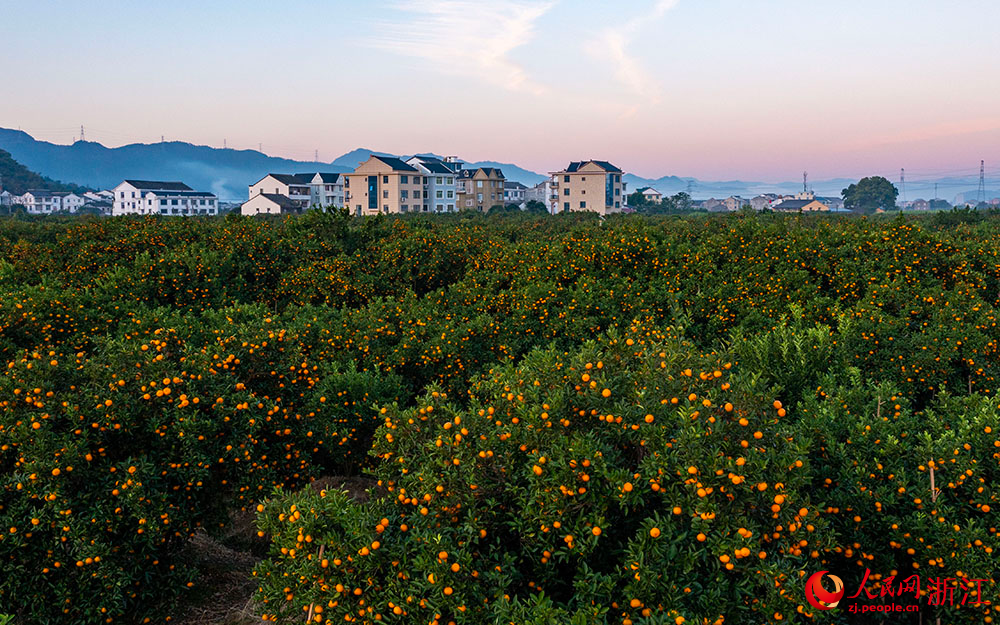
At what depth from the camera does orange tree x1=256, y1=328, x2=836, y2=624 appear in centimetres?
312

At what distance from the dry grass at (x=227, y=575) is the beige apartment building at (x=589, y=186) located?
67067 mm

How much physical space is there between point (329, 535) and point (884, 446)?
12.4 feet

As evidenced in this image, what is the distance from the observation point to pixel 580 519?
3320 millimetres

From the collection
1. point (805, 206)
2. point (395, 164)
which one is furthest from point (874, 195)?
point (395, 164)

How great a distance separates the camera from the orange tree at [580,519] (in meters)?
3.12

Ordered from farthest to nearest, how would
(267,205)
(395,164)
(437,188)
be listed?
(267,205)
(437,188)
(395,164)

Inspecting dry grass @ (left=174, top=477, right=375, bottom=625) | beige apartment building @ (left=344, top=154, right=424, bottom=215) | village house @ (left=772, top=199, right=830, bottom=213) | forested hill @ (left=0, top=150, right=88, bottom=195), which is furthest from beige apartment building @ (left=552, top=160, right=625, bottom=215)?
forested hill @ (left=0, top=150, right=88, bottom=195)

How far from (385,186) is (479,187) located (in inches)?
738

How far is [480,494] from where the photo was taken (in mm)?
3629

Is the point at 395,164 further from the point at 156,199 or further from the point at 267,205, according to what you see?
the point at 156,199

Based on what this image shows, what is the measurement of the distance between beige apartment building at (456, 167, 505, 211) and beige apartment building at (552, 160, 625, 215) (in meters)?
9.89

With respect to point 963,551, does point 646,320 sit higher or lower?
higher

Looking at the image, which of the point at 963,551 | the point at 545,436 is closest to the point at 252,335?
the point at 545,436

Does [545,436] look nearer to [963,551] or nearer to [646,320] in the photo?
[963,551]
